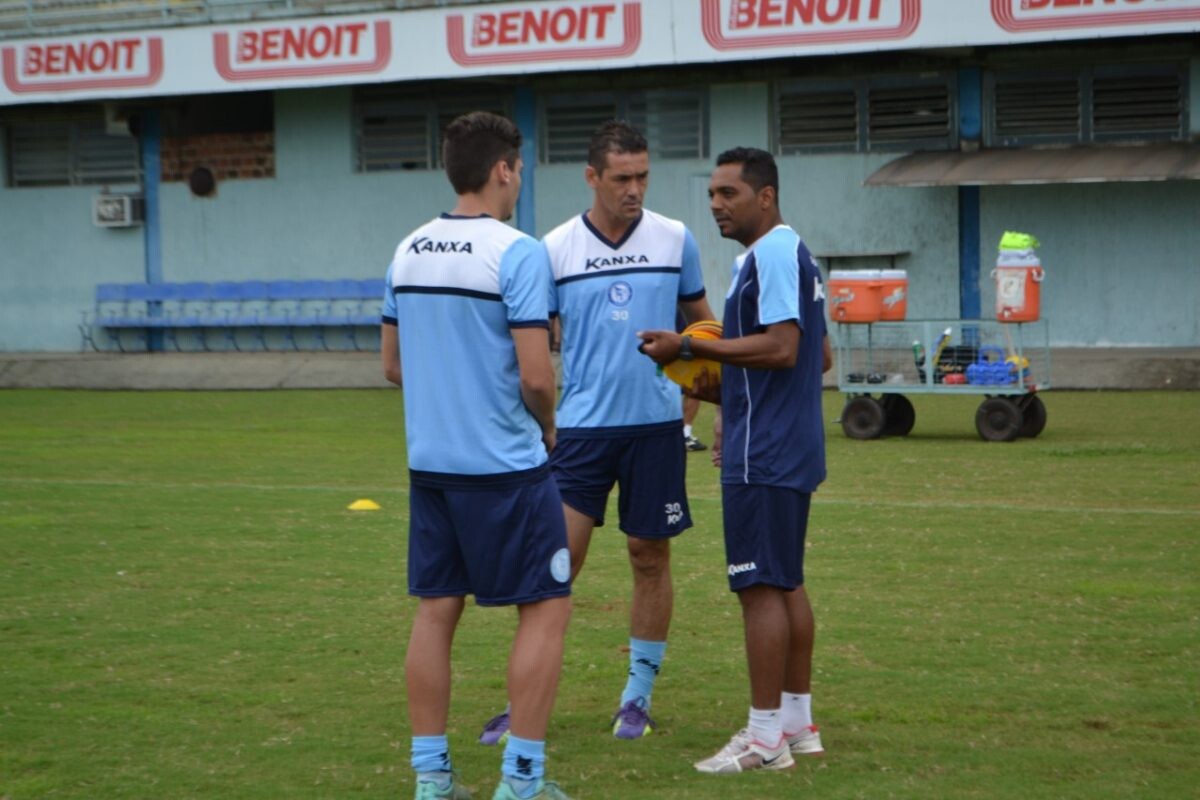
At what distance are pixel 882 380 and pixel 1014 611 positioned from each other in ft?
29.3

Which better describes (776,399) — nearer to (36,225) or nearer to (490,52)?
(490,52)

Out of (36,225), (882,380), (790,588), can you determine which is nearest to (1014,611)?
(790,588)

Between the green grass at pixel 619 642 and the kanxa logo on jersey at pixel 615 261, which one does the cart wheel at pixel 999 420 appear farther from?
the kanxa logo on jersey at pixel 615 261

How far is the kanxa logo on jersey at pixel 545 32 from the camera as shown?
2503 cm

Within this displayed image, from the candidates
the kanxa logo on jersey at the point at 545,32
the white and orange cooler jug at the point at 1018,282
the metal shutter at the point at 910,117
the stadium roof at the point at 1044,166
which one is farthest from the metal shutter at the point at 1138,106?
the white and orange cooler jug at the point at 1018,282

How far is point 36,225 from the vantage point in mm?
31312

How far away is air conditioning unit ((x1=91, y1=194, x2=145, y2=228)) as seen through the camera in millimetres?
30078

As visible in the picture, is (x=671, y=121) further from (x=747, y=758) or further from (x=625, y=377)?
(x=747, y=758)

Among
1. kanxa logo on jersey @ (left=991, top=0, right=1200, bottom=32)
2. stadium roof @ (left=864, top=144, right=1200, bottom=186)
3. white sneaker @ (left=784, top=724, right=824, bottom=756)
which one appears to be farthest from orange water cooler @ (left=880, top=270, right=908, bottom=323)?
white sneaker @ (left=784, top=724, right=824, bottom=756)

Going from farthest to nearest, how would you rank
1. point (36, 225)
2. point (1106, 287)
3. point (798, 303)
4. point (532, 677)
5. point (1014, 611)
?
point (36, 225)
point (1106, 287)
point (1014, 611)
point (798, 303)
point (532, 677)

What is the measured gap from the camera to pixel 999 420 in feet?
54.4

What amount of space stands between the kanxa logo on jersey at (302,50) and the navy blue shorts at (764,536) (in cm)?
2181

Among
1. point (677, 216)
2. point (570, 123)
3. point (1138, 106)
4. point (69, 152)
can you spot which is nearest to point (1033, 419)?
point (1138, 106)

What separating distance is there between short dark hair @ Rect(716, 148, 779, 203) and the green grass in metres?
1.96
